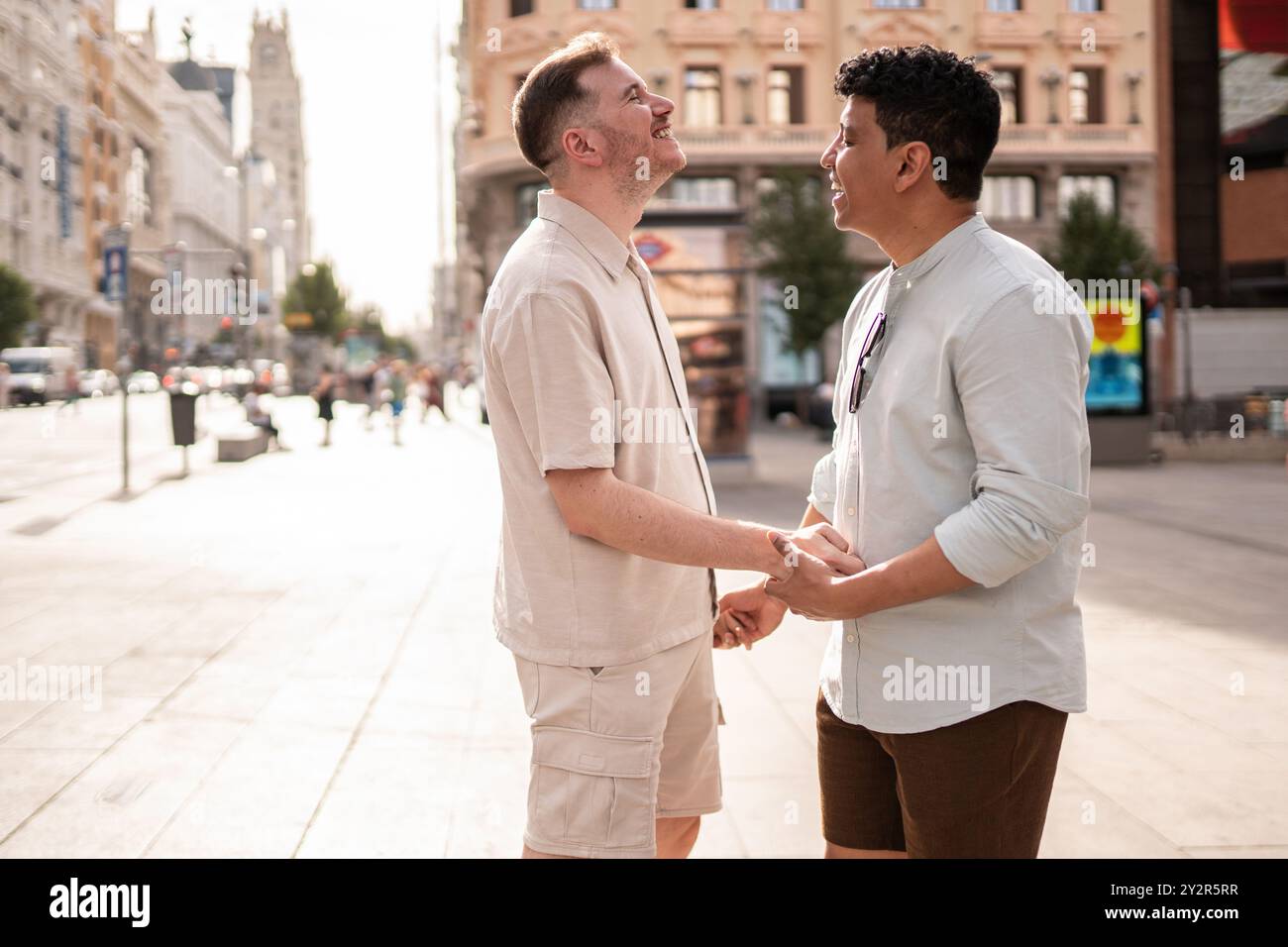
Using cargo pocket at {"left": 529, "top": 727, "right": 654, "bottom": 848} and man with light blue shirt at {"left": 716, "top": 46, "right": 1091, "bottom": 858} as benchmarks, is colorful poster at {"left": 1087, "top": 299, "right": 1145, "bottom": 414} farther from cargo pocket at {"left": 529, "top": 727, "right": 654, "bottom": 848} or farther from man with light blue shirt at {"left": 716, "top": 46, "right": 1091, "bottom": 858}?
cargo pocket at {"left": 529, "top": 727, "right": 654, "bottom": 848}

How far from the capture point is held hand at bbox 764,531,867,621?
2141 millimetres

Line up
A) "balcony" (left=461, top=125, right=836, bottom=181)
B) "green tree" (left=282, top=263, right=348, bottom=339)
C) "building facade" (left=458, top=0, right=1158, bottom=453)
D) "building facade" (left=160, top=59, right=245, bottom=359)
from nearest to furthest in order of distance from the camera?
"balcony" (left=461, top=125, right=836, bottom=181)
"building facade" (left=458, top=0, right=1158, bottom=453)
"green tree" (left=282, top=263, right=348, bottom=339)
"building facade" (left=160, top=59, right=245, bottom=359)

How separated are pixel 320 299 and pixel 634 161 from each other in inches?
4147

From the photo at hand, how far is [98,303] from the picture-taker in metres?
75.7

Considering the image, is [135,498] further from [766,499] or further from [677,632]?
[677,632]

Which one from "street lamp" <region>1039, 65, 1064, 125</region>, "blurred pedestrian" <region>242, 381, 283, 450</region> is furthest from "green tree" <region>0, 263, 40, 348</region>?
"street lamp" <region>1039, 65, 1064, 125</region>

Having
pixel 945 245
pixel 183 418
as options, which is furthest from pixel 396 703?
pixel 183 418

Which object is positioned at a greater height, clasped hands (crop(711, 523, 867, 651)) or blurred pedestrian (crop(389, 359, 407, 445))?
blurred pedestrian (crop(389, 359, 407, 445))

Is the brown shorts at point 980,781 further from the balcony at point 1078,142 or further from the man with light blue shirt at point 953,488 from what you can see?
the balcony at point 1078,142

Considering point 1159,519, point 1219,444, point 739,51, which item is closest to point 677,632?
point 1159,519

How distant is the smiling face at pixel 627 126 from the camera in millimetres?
2367

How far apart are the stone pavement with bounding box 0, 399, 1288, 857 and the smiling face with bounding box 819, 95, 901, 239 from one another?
2259 mm

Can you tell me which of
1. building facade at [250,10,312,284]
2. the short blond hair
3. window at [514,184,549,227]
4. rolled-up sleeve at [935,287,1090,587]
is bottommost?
rolled-up sleeve at [935,287,1090,587]
